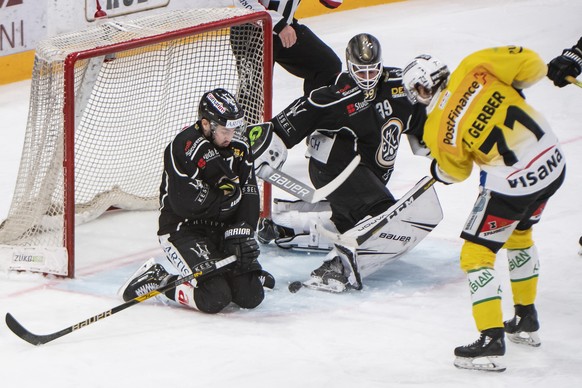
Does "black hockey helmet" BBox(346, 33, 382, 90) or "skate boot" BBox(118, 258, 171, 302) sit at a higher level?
"black hockey helmet" BBox(346, 33, 382, 90)

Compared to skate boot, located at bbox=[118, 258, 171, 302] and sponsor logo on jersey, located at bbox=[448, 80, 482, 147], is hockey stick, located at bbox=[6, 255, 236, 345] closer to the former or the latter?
skate boot, located at bbox=[118, 258, 171, 302]

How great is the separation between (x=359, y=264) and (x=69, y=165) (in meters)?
1.27

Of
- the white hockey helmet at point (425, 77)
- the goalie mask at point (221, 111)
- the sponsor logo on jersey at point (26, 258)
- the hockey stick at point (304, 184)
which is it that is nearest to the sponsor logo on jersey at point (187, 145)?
the goalie mask at point (221, 111)

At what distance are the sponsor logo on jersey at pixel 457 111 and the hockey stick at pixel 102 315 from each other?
111 centimetres

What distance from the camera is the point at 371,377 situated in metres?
4.16

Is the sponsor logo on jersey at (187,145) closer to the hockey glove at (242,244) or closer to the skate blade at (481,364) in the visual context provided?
the hockey glove at (242,244)

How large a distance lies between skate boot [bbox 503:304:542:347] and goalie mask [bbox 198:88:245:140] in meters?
1.28

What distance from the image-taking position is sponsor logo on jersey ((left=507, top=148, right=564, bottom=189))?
411cm

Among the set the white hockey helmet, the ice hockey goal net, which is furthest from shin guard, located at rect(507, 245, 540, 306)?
the ice hockey goal net

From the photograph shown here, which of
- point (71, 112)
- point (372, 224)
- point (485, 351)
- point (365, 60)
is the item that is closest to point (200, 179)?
point (71, 112)

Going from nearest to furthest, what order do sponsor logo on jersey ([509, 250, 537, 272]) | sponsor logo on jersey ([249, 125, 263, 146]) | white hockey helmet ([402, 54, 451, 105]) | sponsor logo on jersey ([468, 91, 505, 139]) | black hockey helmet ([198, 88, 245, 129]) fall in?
sponsor logo on jersey ([468, 91, 505, 139])
white hockey helmet ([402, 54, 451, 105])
sponsor logo on jersey ([509, 250, 537, 272])
black hockey helmet ([198, 88, 245, 129])
sponsor logo on jersey ([249, 125, 263, 146])

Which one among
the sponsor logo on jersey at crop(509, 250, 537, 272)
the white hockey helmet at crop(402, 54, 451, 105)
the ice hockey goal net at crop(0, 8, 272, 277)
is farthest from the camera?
the ice hockey goal net at crop(0, 8, 272, 277)

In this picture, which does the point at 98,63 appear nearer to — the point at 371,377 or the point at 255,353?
the point at 255,353

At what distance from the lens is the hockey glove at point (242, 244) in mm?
4797
